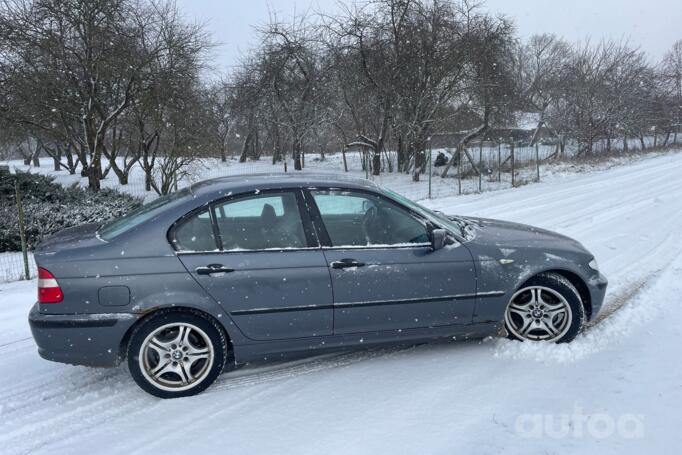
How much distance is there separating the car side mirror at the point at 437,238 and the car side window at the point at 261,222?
96cm

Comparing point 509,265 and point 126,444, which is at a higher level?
point 509,265

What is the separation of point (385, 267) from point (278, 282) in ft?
2.61

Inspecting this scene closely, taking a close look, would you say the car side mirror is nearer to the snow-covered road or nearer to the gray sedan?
the gray sedan

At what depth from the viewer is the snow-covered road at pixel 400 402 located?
115 inches

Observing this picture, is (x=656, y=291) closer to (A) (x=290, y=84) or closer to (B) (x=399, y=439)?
(B) (x=399, y=439)

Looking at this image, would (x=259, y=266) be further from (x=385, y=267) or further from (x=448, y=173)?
(x=448, y=173)

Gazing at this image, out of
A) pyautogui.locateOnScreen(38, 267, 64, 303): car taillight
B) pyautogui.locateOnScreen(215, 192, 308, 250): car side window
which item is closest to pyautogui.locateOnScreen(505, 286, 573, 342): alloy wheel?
pyautogui.locateOnScreen(215, 192, 308, 250): car side window

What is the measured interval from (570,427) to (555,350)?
106cm

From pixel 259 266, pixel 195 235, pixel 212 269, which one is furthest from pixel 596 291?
pixel 195 235

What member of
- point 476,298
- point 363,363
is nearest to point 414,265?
point 476,298

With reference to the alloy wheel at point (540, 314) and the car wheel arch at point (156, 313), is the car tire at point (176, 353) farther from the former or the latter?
the alloy wheel at point (540, 314)

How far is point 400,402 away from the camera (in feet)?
11.0

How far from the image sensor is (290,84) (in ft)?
79.7

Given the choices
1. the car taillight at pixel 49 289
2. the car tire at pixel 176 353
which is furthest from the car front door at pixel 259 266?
the car taillight at pixel 49 289
